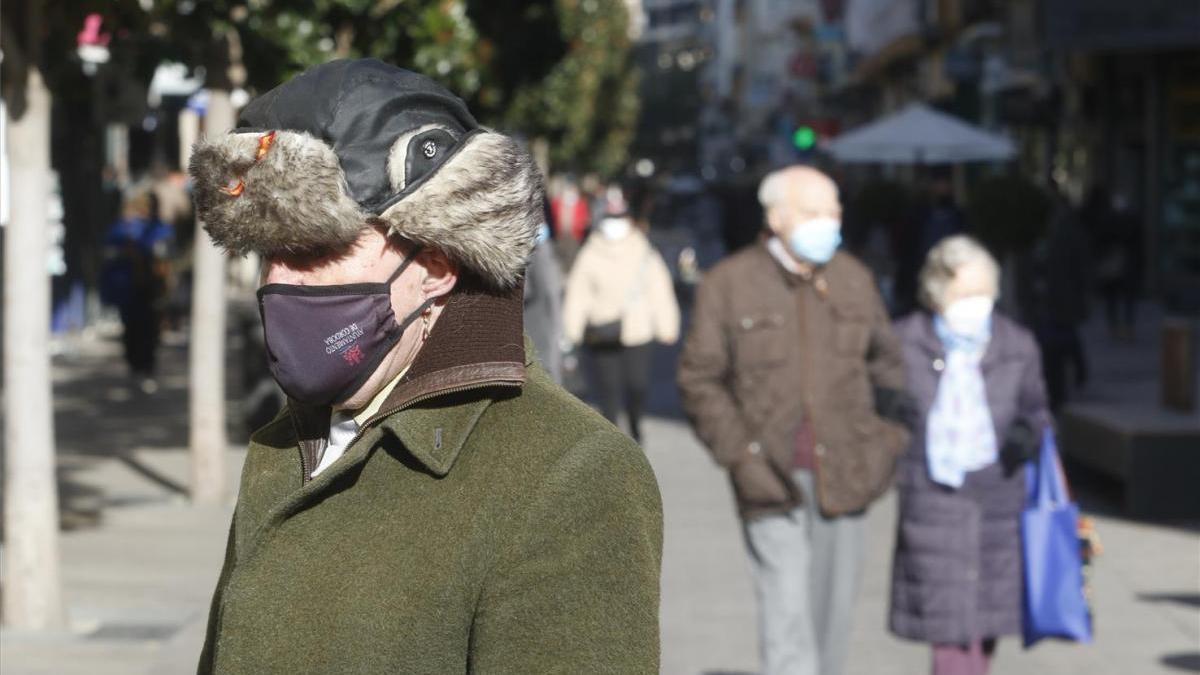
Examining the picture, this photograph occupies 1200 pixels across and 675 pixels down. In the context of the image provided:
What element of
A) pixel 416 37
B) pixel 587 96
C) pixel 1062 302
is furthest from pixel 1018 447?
pixel 587 96

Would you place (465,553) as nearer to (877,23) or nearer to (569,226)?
(569,226)

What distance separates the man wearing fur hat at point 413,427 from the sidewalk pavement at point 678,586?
219 inches

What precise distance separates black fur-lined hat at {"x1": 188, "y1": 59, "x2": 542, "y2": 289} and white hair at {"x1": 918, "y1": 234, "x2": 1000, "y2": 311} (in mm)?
4705

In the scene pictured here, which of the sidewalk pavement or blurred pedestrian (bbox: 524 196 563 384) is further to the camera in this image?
blurred pedestrian (bbox: 524 196 563 384)

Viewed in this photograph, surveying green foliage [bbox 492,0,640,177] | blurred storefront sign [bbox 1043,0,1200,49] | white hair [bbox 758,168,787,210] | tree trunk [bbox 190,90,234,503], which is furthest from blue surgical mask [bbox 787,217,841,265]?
blurred storefront sign [bbox 1043,0,1200,49]

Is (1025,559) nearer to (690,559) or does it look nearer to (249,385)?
(690,559)

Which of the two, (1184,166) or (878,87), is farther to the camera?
(878,87)

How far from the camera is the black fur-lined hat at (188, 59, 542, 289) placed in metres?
2.34

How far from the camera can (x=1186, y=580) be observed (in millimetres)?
9828

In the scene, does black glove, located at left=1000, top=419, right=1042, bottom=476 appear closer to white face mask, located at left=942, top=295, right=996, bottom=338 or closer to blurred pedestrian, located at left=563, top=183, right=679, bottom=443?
white face mask, located at left=942, top=295, right=996, bottom=338

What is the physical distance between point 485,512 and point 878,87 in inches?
2604

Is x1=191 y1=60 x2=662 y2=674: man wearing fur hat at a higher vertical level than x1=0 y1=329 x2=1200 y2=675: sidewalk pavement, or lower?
higher

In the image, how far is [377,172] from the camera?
2.36m

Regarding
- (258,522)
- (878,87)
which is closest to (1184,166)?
(258,522)
